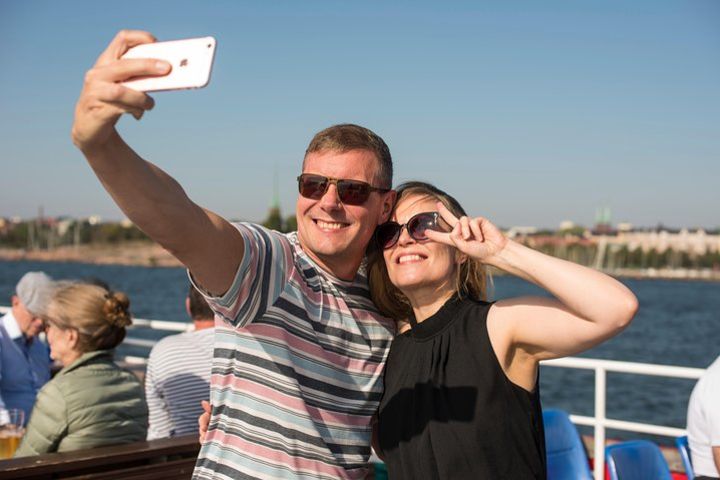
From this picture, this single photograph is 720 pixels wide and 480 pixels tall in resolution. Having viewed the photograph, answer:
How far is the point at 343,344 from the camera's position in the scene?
205 cm

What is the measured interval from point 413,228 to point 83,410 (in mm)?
1847

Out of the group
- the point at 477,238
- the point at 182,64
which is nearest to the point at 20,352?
the point at 477,238

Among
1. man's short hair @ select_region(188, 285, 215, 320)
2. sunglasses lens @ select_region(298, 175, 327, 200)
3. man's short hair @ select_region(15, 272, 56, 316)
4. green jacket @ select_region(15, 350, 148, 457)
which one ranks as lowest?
green jacket @ select_region(15, 350, 148, 457)

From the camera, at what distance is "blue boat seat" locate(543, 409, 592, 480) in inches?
137

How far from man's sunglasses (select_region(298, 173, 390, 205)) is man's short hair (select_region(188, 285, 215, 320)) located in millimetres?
2327

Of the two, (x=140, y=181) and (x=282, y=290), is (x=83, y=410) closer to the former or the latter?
(x=282, y=290)

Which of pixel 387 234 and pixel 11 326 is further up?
pixel 387 234

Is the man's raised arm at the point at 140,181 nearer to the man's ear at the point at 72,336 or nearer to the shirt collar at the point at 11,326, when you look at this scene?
the man's ear at the point at 72,336

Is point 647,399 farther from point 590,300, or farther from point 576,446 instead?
point 590,300

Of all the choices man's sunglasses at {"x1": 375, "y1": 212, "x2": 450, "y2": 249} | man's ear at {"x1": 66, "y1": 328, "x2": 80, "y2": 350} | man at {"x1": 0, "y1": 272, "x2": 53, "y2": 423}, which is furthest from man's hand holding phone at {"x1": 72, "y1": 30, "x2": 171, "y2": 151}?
man at {"x1": 0, "y1": 272, "x2": 53, "y2": 423}

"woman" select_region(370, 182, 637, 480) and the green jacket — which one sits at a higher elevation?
"woman" select_region(370, 182, 637, 480)

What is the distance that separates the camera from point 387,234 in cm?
230

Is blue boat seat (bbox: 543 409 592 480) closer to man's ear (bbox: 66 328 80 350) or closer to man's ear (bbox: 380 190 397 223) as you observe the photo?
man's ear (bbox: 380 190 397 223)

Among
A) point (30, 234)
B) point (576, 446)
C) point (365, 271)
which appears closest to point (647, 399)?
point (576, 446)
